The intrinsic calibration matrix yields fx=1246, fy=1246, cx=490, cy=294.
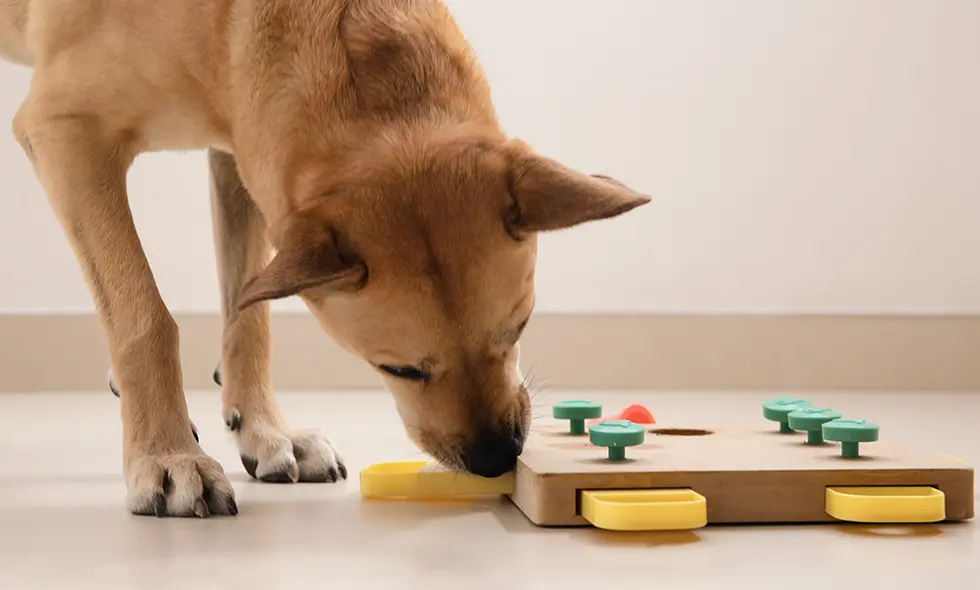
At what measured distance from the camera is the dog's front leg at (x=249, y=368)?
8.78ft

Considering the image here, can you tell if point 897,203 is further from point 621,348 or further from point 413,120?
point 413,120

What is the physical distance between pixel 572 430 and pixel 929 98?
2.75m

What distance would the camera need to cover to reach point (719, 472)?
6.76 ft

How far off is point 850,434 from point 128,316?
4.44ft

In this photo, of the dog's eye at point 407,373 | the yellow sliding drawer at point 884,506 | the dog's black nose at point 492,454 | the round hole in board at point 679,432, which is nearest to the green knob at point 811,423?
the round hole in board at point 679,432

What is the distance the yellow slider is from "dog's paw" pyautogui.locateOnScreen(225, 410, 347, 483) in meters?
0.25

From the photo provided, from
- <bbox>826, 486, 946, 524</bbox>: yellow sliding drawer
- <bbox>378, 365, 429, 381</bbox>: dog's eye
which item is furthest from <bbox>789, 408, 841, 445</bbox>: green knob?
<bbox>378, 365, 429, 381</bbox>: dog's eye

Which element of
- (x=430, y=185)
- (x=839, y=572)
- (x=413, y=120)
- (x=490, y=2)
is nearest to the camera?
(x=839, y=572)

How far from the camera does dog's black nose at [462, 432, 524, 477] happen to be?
2.14 m

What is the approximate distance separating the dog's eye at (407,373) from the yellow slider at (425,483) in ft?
0.76

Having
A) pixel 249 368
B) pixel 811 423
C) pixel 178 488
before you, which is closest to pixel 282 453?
pixel 249 368

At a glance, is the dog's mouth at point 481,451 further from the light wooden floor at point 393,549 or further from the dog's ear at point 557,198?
the dog's ear at point 557,198

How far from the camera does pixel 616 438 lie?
7.14ft

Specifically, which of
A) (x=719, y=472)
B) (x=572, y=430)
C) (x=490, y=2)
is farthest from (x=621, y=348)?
(x=719, y=472)
